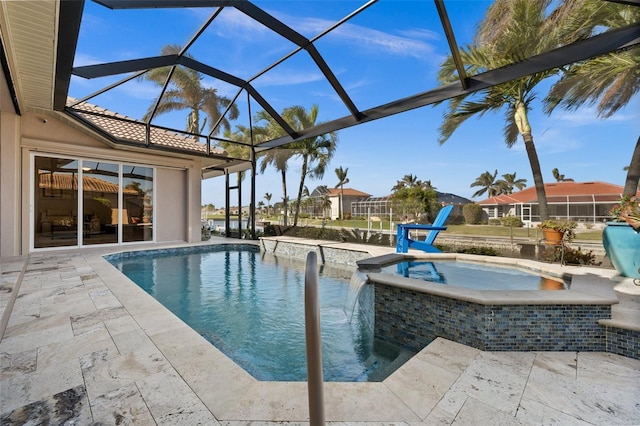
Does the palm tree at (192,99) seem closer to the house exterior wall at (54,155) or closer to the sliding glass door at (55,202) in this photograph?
the house exterior wall at (54,155)

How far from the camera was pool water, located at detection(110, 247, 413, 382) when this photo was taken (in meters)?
3.05

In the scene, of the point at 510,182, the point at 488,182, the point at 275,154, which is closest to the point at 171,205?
the point at 275,154

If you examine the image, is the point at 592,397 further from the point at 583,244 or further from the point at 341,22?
the point at 583,244

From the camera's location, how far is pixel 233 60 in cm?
739

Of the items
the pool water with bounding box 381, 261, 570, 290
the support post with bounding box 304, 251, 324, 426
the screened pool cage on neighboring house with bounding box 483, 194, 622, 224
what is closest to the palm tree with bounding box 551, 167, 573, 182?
the screened pool cage on neighboring house with bounding box 483, 194, 622, 224

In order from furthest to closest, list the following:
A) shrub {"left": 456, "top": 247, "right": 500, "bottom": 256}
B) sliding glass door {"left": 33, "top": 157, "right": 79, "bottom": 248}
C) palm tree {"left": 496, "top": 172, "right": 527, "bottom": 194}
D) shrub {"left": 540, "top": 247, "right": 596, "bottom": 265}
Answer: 1. palm tree {"left": 496, "top": 172, "right": 527, "bottom": 194}
2. sliding glass door {"left": 33, "top": 157, "right": 79, "bottom": 248}
3. shrub {"left": 456, "top": 247, "right": 500, "bottom": 256}
4. shrub {"left": 540, "top": 247, "right": 596, "bottom": 265}

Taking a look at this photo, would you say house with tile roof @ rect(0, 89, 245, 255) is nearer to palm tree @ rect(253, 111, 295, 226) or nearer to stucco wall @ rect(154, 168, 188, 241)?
stucco wall @ rect(154, 168, 188, 241)

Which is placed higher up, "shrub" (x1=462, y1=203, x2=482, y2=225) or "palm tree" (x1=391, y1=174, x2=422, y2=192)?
"palm tree" (x1=391, y1=174, x2=422, y2=192)

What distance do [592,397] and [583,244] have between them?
8.14 m

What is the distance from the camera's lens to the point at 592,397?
1946 millimetres

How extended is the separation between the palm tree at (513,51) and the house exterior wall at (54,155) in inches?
377

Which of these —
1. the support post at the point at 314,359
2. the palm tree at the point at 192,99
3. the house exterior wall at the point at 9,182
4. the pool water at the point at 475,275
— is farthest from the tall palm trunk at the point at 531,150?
the house exterior wall at the point at 9,182

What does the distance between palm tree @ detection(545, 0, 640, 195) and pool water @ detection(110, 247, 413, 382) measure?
19.9 feet

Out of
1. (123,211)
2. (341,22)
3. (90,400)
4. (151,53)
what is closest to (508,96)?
(341,22)
